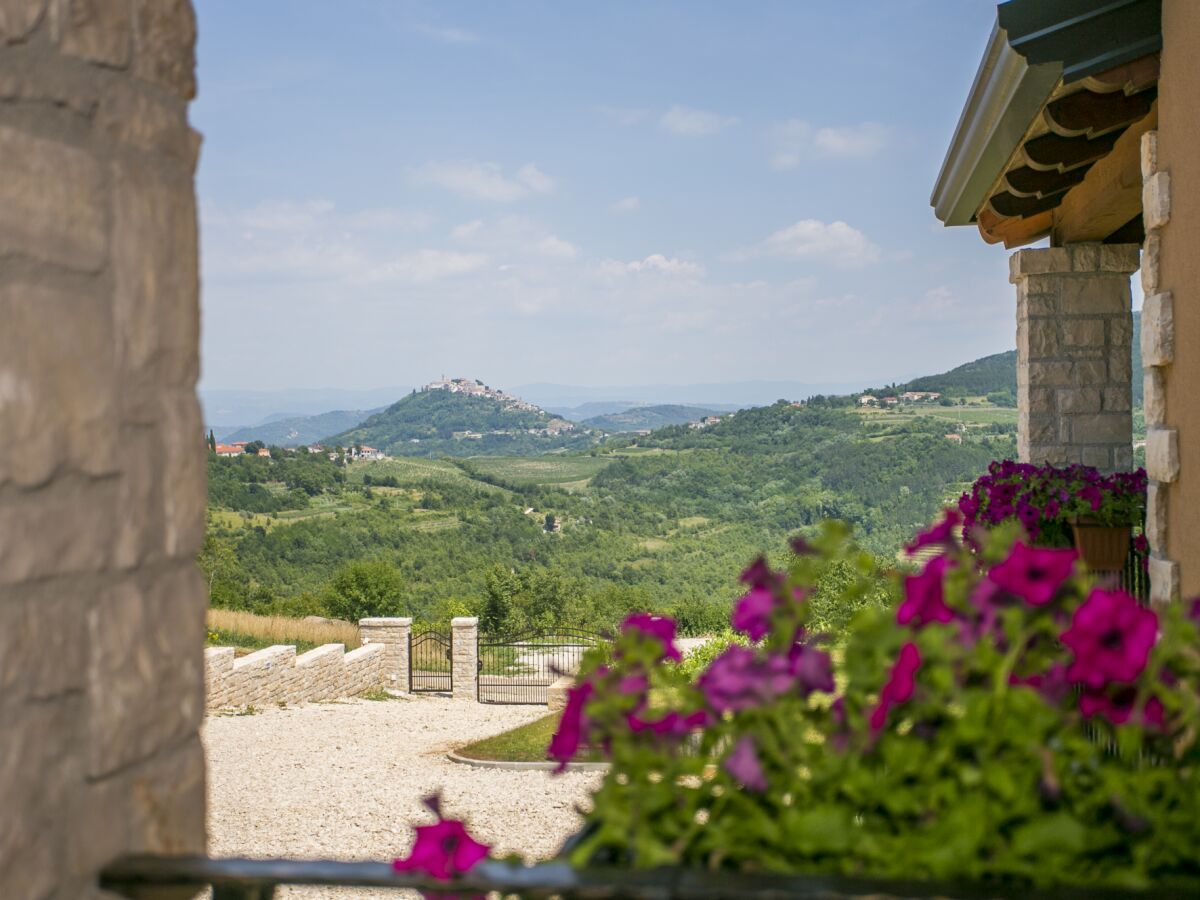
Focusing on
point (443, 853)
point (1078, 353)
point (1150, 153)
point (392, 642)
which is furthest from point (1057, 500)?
point (392, 642)

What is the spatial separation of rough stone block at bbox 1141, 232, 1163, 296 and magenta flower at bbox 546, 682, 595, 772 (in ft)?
10.0

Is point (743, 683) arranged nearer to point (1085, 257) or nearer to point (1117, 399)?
point (1117, 399)

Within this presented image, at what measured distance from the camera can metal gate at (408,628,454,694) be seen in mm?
18016

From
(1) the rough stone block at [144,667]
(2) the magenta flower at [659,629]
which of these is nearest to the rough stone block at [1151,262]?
(2) the magenta flower at [659,629]

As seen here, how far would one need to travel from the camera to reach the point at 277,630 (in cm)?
1862

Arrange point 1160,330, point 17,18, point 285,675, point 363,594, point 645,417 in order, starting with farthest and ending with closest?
point 645,417, point 363,594, point 285,675, point 1160,330, point 17,18

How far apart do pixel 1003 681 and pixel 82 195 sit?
122 cm

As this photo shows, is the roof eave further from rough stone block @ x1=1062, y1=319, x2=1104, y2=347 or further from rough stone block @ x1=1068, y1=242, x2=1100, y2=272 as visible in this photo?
rough stone block @ x1=1062, y1=319, x2=1104, y2=347

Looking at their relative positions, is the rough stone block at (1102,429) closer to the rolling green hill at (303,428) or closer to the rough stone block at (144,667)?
the rough stone block at (144,667)

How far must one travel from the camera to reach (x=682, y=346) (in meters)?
134

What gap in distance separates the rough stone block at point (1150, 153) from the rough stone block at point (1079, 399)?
265cm

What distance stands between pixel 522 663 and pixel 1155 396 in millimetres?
15907

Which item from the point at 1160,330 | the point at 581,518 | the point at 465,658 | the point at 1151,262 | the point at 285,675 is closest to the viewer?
the point at 1160,330

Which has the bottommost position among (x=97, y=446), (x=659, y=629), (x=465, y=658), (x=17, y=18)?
(x=465, y=658)
